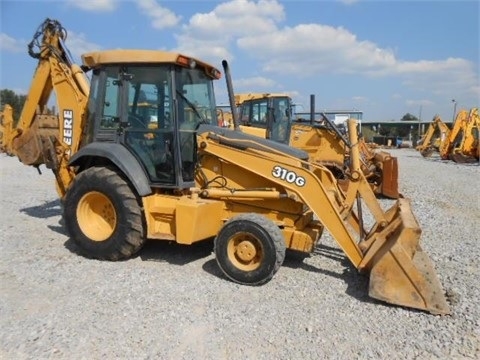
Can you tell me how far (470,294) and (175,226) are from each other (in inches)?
128

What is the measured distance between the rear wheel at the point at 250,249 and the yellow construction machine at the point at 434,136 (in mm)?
22264

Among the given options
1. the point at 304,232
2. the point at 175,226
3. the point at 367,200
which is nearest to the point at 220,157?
the point at 175,226

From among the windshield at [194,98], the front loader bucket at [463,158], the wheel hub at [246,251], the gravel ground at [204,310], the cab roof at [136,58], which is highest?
the cab roof at [136,58]

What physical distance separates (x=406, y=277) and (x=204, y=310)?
190cm

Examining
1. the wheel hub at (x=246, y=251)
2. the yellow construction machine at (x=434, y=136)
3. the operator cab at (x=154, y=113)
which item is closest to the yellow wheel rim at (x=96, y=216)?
the operator cab at (x=154, y=113)

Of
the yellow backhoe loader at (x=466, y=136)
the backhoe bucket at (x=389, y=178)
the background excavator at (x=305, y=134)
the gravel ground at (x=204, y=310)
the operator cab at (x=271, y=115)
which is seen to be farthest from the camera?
the yellow backhoe loader at (x=466, y=136)

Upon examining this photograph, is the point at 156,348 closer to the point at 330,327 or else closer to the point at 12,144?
the point at 330,327

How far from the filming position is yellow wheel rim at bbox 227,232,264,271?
488 cm

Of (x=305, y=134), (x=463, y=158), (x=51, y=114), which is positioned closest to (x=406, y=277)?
(x=51, y=114)

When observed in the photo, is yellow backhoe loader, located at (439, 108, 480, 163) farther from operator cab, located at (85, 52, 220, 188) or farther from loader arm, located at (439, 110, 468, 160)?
operator cab, located at (85, 52, 220, 188)

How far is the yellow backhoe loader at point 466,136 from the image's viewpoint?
2256 cm

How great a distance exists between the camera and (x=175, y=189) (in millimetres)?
5441

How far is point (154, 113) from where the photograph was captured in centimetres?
542

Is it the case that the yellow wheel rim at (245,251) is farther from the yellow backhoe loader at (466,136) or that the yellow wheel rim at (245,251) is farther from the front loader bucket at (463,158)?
the front loader bucket at (463,158)
